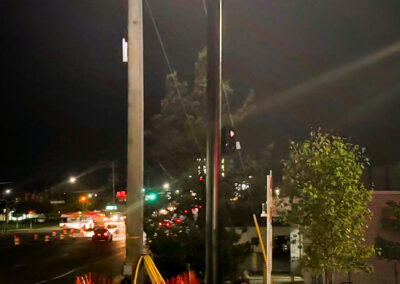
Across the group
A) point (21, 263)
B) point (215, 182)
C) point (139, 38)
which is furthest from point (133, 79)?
point (21, 263)

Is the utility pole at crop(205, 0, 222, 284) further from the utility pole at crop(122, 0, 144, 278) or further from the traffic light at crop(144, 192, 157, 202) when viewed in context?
the traffic light at crop(144, 192, 157, 202)

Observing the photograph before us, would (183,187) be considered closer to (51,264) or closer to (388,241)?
(388,241)

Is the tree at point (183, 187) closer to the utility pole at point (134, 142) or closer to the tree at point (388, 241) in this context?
the utility pole at point (134, 142)

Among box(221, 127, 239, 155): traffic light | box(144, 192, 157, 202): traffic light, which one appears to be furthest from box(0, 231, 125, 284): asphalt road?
box(221, 127, 239, 155): traffic light

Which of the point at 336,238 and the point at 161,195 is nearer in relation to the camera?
the point at 336,238

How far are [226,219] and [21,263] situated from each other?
1685 cm

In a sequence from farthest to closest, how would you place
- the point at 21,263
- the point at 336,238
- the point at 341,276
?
the point at 21,263, the point at 341,276, the point at 336,238

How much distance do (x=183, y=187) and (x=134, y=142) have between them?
13.7 ft

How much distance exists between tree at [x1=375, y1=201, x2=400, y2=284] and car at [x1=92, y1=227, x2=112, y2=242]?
95.1 feet

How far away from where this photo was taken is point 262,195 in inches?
537

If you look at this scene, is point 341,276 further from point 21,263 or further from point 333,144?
point 21,263

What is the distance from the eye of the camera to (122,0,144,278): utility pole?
9.20 meters

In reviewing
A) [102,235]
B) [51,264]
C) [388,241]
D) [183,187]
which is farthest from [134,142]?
[102,235]

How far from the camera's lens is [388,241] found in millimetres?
15500
